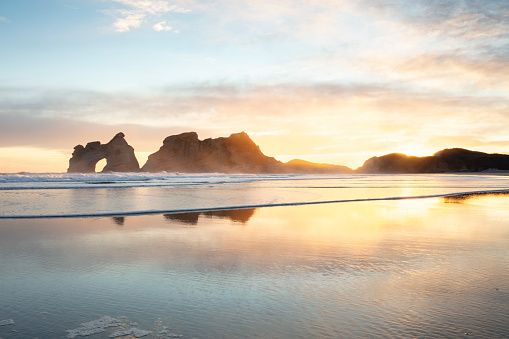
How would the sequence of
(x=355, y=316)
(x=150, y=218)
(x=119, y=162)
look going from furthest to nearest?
1. (x=119, y=162)
2. (x=150, y=218)
3. (x=355, y=316)

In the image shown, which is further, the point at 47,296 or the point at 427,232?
the point at 427,232

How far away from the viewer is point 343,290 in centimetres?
601

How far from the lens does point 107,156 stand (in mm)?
179750

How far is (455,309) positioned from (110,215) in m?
13.7

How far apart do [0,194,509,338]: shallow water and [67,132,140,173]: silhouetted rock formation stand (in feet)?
577

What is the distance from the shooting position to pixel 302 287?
6.15m

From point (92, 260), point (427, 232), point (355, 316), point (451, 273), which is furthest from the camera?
point (427, 232)

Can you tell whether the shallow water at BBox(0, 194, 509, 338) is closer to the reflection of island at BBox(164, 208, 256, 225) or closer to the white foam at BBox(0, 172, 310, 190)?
the reflection of island at BBox(164, 208, 256, 225)

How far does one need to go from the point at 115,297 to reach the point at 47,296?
1056 millimetres

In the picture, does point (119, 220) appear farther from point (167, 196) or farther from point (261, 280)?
point (167, 196)

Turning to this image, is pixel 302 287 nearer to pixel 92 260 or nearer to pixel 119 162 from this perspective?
pixel 92 260

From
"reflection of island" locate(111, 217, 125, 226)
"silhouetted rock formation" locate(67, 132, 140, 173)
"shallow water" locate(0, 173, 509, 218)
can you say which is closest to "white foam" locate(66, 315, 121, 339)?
"reflection of island" locate(111, 217, 125, 226)

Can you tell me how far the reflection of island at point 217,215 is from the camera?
1417 cm

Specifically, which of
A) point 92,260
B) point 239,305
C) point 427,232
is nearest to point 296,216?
point 427,232
